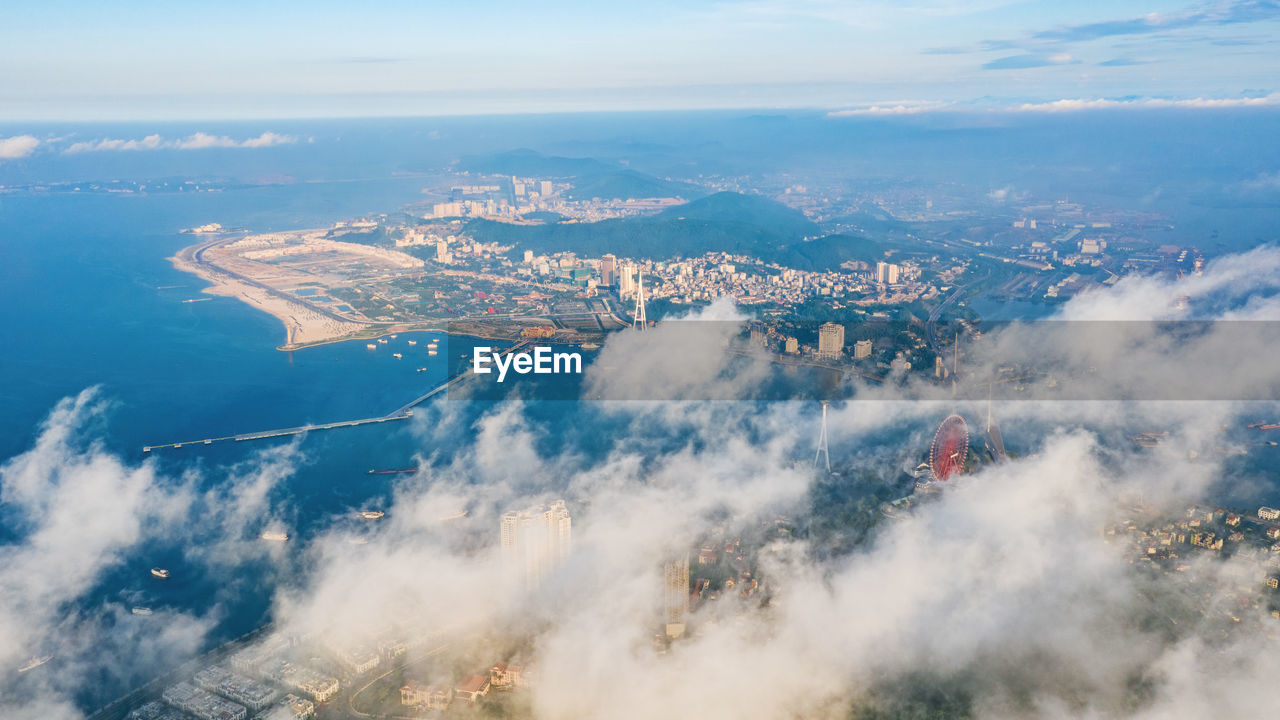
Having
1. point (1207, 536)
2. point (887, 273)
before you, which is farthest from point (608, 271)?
point (1207, 536)

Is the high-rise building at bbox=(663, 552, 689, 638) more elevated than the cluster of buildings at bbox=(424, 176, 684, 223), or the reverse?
the cluster of buildings at bbox=(424, 176, 684, 223)

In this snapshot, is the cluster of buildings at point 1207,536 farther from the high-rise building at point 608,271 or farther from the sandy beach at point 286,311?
the high-rise building at point 608,271

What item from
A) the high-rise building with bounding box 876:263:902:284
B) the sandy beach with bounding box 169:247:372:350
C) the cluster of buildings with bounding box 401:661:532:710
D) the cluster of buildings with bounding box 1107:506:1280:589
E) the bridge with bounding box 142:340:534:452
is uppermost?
the high-rise building with bounding box 876:263:902:284

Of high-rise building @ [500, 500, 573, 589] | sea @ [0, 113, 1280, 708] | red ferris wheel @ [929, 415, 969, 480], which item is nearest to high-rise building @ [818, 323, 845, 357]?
sea @ [0, 113, 1280, 708]

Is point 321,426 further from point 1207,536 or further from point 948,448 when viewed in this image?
point 1207,536

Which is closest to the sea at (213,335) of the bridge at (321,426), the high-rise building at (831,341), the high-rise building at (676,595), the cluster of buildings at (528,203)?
the bridge at (321,426)

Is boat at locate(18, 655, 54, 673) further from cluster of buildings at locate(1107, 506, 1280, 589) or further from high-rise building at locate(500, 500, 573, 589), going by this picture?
cluster of buildings at locate(1107, 506, 1280, 589)
